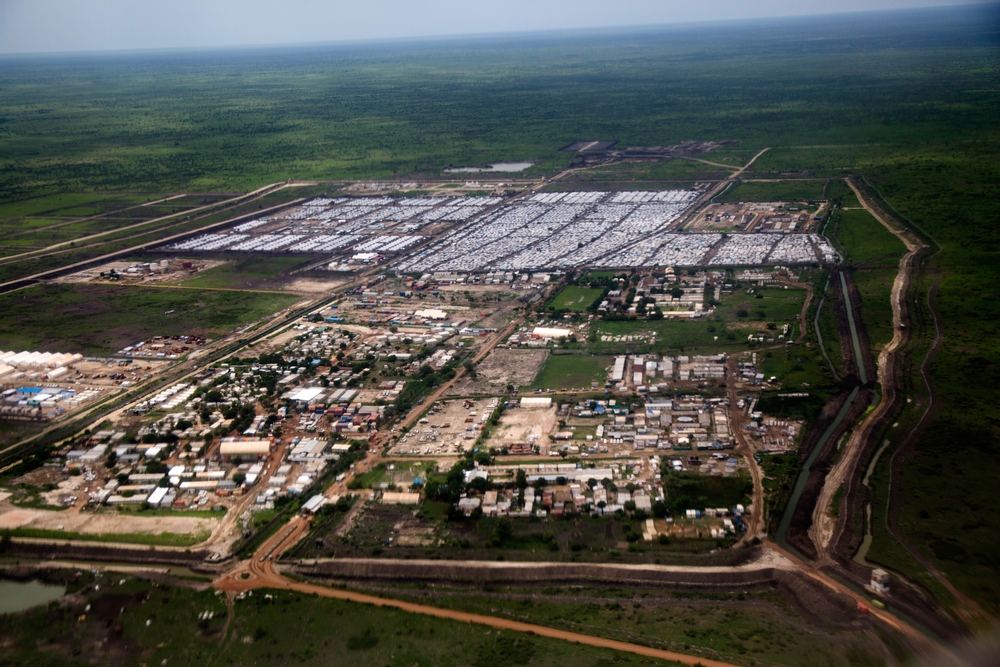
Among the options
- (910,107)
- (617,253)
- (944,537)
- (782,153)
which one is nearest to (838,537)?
(944,537)

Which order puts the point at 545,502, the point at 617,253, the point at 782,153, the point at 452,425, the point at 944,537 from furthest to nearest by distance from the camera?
1. the point at 782,153
2. the point at 617,253
3. the point at 452,425
4. the point at 545,502
5. the point at 944,537

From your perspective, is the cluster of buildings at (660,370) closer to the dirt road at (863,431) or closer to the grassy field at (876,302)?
the dirt road at (863,431)

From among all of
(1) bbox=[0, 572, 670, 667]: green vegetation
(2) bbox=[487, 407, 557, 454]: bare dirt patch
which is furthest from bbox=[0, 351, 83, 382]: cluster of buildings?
(2) bbox=[487, 407, 557, 454]: bare dirt patch

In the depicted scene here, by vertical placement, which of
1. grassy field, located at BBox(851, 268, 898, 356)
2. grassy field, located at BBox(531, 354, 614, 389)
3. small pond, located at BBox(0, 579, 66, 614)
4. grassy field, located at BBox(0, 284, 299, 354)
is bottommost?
grassy field, located at BBox(0, 284, 299, 354)

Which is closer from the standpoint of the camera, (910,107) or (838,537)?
(838,537)

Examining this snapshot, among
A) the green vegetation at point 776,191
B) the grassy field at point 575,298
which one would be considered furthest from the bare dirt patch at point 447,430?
the green vegetation at point 776,191

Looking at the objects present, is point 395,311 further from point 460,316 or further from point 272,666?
point 272,666

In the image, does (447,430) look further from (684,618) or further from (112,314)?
(112,314)

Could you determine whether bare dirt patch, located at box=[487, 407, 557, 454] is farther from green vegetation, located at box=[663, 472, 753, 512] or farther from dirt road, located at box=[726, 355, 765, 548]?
dirt road, located at box=[726, 355, 765, 548]
